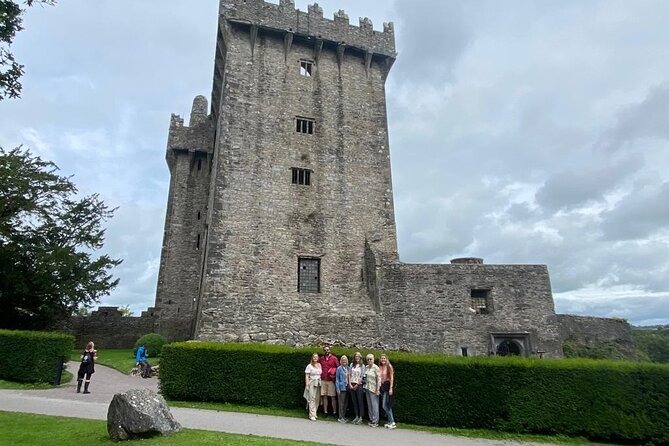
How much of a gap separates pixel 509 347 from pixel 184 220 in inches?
839

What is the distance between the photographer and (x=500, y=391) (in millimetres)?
10625

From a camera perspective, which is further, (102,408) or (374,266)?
(374,266)

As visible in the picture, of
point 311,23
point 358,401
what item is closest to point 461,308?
point 358,401

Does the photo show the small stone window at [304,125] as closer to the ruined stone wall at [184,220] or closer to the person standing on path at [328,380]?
the ruined stone wall at [184,220]

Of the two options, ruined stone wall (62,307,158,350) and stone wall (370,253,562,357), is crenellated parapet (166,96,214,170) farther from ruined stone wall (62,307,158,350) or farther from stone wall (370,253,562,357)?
stone wall (370,253,562,357)

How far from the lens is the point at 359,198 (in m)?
20.6

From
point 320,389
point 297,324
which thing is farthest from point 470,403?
point 297,324

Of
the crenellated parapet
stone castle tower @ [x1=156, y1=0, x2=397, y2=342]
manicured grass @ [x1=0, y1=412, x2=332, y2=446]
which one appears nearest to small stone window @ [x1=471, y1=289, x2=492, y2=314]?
stone castle tower @ [x1=156, y1=0, x2=397, y2=342]

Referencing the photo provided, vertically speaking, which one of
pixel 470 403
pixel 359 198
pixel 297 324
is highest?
pixel 359 198

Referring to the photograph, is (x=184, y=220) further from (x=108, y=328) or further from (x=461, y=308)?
(x=461, y=308)

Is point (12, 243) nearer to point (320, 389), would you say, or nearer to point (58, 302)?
point (58, 302)

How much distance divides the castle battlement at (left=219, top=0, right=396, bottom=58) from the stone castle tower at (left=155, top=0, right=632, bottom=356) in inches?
2.6

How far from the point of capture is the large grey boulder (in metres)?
7.56

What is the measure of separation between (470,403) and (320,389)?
3918 mm
